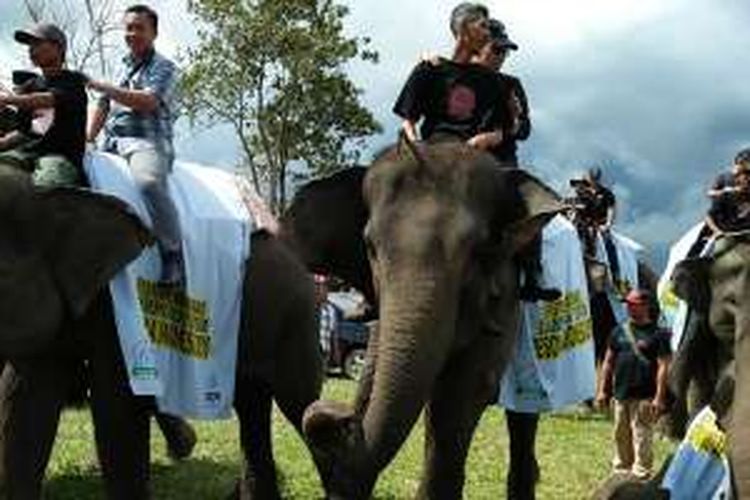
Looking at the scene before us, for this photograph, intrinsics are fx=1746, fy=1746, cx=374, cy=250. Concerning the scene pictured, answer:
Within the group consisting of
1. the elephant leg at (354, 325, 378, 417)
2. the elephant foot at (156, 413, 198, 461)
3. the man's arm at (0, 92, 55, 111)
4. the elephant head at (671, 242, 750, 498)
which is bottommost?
the elephant foot at (156, 413, 198, 461)

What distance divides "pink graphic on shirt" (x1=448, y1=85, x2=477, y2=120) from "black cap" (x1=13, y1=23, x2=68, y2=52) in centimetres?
203

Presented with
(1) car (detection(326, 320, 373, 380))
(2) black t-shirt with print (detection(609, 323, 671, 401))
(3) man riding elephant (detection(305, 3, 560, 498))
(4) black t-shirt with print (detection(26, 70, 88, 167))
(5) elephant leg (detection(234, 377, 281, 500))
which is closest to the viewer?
(3) man riding elephant (detection(305, 3, 560, 498))

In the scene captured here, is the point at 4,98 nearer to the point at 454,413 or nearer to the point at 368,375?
the point at 368,375

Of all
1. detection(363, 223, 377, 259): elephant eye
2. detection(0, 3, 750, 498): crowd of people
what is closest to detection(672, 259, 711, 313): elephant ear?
detection(0, 3, 750, 498): crowd of people

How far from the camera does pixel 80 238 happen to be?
340 inches

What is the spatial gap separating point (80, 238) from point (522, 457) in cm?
347

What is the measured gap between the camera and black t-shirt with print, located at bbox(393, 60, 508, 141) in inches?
360

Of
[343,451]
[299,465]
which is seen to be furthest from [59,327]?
[299,465]

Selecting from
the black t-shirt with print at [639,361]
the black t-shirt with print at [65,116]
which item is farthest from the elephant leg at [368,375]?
the black t-shirt with print at [639,361]

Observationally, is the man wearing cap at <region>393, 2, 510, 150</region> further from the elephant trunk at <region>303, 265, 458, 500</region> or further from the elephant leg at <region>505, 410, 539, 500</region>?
the elephant leg at <region>505, 410, 539, 500</region>

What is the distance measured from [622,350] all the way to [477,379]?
16.1 ft

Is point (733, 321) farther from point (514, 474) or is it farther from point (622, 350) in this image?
point (622, 350)

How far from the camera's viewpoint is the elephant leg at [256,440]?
1049cm

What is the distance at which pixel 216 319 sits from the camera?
9961 millimetres
